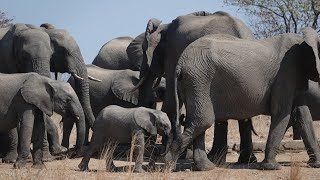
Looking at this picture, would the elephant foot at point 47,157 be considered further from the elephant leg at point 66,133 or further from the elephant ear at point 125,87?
the elephant ear at point 125,87

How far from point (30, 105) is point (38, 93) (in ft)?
0.66

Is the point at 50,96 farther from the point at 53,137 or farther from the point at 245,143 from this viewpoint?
the point at 245,143

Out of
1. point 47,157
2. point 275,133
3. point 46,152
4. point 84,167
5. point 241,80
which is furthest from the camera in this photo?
point 46,152

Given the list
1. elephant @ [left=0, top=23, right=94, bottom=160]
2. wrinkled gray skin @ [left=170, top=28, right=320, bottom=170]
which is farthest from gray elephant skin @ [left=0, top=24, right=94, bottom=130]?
wrinkled gray skin @ [left=170, top=28, right=320, bottom=170]

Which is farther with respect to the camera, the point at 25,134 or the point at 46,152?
the point at 46,152

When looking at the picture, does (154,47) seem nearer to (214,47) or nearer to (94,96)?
(94,96)

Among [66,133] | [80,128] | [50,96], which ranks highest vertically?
[50,96]

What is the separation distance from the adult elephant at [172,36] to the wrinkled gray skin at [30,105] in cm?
180

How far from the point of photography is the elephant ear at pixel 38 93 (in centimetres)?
980

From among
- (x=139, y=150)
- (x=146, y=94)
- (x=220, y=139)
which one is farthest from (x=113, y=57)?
(x=139, y=150)

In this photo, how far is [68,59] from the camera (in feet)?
43.1

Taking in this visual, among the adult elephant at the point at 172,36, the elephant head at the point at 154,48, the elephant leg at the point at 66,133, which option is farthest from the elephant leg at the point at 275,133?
the elephant leg at the point at 66,133

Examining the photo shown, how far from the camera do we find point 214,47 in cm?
923

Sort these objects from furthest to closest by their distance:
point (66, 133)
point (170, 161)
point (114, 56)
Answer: point (114, 56)
point (66, 133)
point (170, 161)
